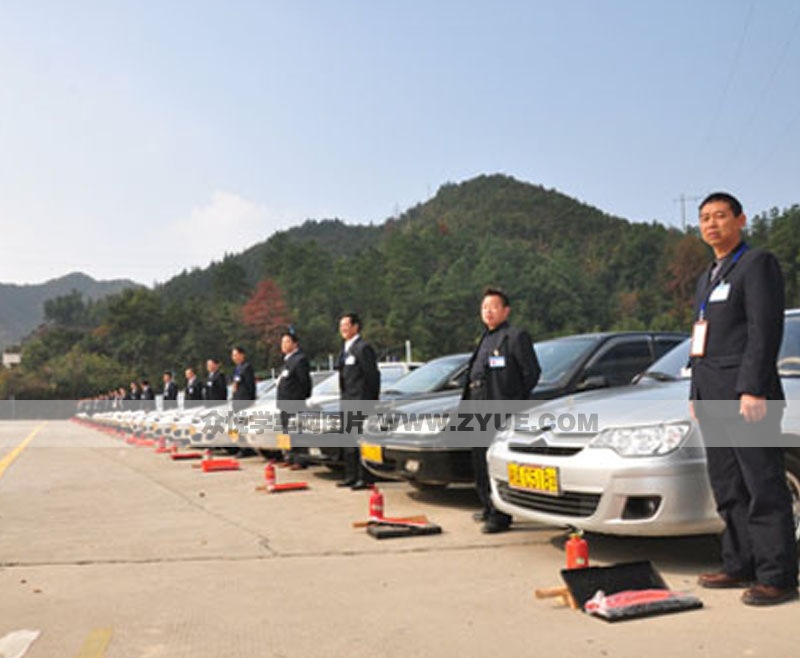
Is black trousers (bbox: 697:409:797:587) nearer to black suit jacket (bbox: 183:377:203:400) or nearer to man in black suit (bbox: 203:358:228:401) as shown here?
man in black suit (bbox: 203:358:228:401)

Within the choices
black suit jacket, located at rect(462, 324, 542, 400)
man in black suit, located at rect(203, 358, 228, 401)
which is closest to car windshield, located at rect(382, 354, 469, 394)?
black suit jacket, located at rect(462, 324, 542, 400)

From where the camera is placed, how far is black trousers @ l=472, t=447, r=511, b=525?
19.6 ft

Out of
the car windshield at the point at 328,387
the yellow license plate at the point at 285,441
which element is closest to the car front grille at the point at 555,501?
the yellow license plate at the point at 285,441

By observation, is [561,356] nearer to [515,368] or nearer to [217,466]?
[515,368]

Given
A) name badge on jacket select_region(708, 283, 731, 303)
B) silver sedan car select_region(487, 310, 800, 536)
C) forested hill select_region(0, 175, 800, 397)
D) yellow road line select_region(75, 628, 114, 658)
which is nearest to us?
yellow road line select_region(75, 628, 114, 658)

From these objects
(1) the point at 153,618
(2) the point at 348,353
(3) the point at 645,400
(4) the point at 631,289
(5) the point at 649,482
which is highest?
(4) the point at 631,289

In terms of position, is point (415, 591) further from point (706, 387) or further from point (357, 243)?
point (357, 243)

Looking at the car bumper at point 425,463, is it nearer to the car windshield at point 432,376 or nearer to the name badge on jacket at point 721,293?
the car windshield at point 432,376

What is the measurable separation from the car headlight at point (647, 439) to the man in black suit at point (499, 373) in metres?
1.53

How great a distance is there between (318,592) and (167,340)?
8207 centimetres

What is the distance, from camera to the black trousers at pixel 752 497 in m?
3.86

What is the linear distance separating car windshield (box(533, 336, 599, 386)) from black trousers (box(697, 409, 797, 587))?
9.39ft

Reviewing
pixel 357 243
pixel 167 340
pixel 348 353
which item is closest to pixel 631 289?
pixel 167 340

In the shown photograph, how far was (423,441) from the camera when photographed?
687cm
